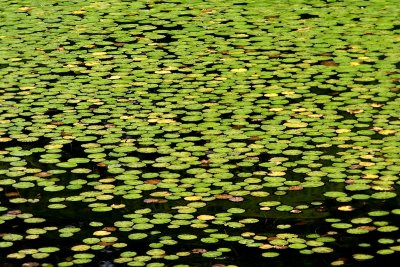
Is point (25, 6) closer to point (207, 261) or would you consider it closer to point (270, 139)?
point (270, 139)

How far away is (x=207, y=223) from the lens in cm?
468

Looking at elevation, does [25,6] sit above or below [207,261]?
above

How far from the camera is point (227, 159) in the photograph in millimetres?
5352

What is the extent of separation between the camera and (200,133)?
5699 mm

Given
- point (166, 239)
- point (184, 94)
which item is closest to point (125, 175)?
point (166, 239)

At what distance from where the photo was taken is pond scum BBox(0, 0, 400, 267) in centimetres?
456

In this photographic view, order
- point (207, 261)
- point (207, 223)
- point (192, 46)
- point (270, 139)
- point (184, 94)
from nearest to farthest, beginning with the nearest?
point (207, 261)
point (207, 223)
point (270, 139)
point (184, 94)
point (192, 46)

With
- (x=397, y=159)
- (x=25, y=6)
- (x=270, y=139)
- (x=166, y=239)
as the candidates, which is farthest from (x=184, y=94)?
(x=25, y=6)

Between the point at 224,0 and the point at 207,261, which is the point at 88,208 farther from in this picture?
the point at 224,0

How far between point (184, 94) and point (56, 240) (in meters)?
1.89

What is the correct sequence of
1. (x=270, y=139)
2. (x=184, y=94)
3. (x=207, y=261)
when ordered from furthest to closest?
1. (x=184, y=94)
2. (x=270, y=139)
3. (x=207, y=261)

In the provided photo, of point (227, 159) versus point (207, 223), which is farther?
point (227, 159)

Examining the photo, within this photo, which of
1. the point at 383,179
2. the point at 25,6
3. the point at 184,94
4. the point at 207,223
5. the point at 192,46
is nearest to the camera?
the point at 207,223

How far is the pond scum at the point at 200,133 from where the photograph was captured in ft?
15.0
